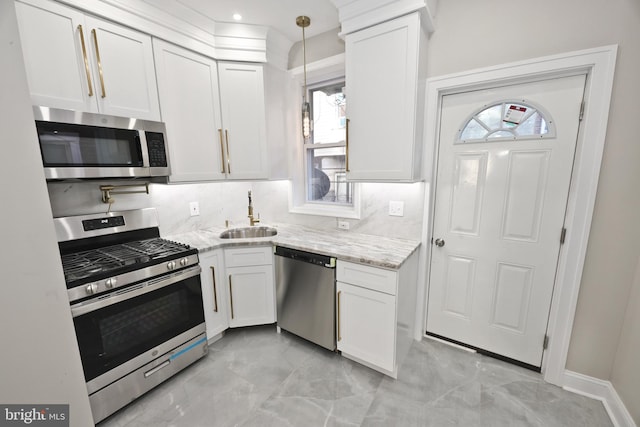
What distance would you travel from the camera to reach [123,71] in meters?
1.68

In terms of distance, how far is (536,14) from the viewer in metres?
1.54

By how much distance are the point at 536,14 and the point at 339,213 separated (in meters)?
1.91

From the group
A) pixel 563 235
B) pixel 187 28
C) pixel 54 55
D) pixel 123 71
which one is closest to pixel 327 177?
pixel 187 28

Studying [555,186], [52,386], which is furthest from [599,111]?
[52,386]

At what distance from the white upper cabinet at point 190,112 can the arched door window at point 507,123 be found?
202 cm

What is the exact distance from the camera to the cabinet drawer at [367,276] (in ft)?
5.45

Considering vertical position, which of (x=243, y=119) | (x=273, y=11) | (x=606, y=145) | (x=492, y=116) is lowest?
(x=606, y=145)

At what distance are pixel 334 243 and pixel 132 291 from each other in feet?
4.58

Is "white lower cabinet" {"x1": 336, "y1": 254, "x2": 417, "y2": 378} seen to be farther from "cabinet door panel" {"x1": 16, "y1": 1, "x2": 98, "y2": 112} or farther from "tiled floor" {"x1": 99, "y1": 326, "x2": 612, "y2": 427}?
"cabinet door panel" {"x1": 16, "y1": 1, "x2": 98, "y2": 112}

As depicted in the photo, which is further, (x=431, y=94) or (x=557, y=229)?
(x=431, y=94)

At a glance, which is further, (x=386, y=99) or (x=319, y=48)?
(x=319, y=48)

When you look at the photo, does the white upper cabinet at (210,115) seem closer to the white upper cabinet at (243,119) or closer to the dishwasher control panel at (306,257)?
the white upper cabinet at (243,119)

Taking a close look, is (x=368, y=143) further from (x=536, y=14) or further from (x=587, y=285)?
(x=587, y=285)

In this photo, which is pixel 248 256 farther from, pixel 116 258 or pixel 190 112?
pixel 190 112
